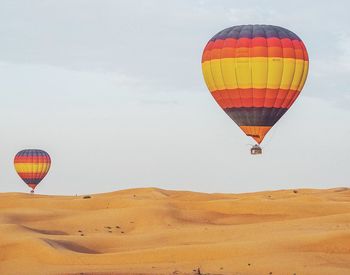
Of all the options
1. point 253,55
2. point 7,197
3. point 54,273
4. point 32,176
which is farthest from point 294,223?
point 32,176

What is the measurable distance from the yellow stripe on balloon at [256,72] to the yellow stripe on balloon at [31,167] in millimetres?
36239

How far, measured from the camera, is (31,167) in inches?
3137

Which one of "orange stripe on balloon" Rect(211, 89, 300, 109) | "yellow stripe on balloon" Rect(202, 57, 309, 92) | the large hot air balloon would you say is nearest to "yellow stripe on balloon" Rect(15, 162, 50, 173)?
the large hot air balloon

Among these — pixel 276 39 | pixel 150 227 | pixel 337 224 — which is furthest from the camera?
pixel 276 39

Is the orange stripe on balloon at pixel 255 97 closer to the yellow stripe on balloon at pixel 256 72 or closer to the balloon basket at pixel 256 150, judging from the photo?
the yellow stripe on balloon at pixel 256 72

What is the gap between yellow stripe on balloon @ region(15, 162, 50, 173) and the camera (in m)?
79.7

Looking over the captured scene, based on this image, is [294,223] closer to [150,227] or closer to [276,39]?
[150,227]

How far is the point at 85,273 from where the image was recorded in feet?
86.4

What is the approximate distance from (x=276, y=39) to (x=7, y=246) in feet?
65.4

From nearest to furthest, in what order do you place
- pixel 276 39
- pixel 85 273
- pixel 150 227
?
pixel 85 273 < pixel 150 227 < pixel 276 39

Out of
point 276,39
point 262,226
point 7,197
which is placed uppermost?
point 276,39

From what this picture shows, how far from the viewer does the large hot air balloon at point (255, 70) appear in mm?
45875

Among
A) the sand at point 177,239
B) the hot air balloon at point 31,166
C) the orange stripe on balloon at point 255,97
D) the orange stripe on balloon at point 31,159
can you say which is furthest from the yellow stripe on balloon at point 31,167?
the orange stripe on balloon at point 255,97

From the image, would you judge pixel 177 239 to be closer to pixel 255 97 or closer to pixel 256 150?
pixel 255 97
